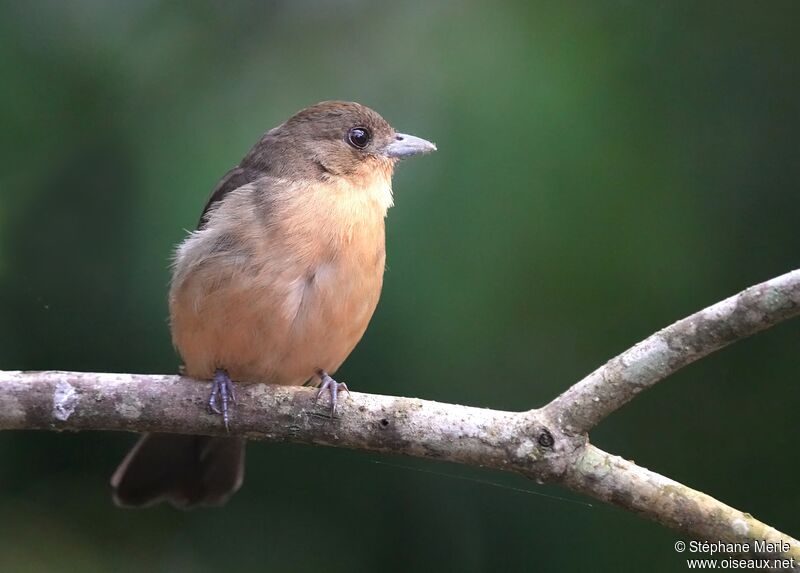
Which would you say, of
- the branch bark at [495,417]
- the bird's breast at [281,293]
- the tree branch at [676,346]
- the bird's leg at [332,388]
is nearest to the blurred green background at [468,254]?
the bird's breast at [281,293]

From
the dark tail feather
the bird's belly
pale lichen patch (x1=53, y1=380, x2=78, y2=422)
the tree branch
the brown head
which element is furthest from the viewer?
the dark tail feather

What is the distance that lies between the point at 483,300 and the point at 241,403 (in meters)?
1.23

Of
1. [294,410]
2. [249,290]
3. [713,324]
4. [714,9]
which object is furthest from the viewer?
[714,9]

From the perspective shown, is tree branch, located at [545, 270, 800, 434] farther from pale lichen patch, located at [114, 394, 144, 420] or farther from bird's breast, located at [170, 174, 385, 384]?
pale lichen patch, located at [114, 394, 144, 420]

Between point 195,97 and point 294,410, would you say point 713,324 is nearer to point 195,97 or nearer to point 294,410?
point 294,410

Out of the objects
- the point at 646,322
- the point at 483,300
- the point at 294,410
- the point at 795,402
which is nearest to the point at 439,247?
the point at 483,300

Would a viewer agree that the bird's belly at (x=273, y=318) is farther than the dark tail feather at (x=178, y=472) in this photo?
No

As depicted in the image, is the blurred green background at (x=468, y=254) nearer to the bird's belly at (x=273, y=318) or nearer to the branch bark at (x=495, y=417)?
the bird's belly at (x=273, y=318)

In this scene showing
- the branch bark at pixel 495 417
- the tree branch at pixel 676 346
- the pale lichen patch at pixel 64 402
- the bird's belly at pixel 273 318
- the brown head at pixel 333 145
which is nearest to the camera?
the tree branch at pixel 676 346

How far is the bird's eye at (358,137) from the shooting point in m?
4.23

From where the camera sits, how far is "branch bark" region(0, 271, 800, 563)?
2881mm

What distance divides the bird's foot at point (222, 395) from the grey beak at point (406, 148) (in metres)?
1.14

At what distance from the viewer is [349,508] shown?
436cm

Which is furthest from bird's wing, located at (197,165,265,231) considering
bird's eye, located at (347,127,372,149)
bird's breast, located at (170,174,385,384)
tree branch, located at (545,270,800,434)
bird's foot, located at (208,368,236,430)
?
tree branch, located at (545,270,800,434)
